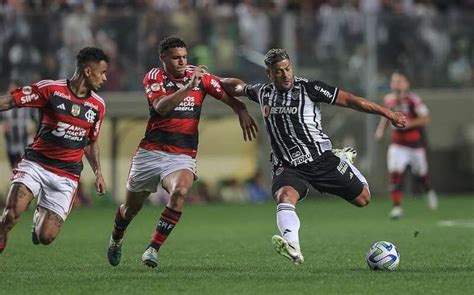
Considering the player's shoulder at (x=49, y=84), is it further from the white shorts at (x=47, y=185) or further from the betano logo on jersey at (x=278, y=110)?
the betano logo on jersey at (x=278, y=110)

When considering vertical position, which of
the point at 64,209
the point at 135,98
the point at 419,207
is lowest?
the point at 419,207

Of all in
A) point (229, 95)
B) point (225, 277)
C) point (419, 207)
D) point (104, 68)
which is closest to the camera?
point (225, 277)

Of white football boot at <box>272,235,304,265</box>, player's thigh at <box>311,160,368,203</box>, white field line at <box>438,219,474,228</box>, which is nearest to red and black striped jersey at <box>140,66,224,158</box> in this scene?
player's thigh at <box>311,160,368,203</box>

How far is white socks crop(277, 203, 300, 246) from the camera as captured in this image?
1127cm

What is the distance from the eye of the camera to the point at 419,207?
24.2m

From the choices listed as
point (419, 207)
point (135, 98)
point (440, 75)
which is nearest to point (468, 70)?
point (440, 75)

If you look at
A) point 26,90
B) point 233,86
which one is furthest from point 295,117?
point 26,90

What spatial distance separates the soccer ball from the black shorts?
0.87 metres

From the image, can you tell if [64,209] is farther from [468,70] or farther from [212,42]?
[468,70]

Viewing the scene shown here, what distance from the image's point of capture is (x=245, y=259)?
1296 cm

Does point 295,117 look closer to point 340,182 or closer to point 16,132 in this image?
point 340,182

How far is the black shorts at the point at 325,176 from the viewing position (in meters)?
12.1

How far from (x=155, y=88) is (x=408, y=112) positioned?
10.4m

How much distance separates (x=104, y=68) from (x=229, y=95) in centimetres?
157
